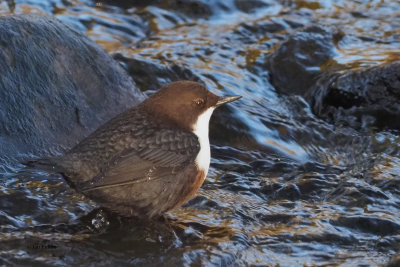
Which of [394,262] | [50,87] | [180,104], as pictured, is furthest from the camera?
[50,87]

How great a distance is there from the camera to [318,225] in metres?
4.62

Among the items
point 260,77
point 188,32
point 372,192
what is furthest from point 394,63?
point 188,32

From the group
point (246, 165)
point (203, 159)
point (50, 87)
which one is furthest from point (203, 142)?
point (50, 87)

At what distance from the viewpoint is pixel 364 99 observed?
22.0 ft

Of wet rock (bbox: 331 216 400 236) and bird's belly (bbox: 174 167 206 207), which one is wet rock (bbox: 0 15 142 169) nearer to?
bird's belly (bbox: 174 167 206 207)

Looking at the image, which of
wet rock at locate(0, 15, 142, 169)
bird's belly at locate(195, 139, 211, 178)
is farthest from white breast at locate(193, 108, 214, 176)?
wet rock at locate(0, 15, 142, 169)

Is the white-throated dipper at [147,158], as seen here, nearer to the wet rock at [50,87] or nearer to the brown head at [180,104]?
the brown head at [180,104]

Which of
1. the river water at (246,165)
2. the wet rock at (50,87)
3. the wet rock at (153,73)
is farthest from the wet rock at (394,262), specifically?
the wet rock at (153,73)

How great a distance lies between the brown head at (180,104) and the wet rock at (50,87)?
0.83 metres

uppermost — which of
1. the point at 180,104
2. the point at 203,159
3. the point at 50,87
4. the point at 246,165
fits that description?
the point at 180,104

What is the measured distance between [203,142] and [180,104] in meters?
0.27

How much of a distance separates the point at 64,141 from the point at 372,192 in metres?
2.11

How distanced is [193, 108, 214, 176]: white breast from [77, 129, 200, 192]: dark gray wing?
38 mm

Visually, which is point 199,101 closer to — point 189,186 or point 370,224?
point 189,186
